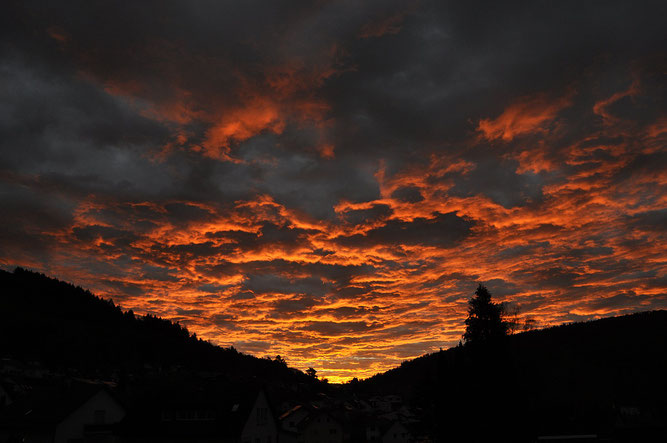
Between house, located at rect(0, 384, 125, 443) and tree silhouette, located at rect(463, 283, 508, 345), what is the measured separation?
3965 cm

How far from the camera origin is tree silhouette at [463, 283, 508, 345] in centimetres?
4238

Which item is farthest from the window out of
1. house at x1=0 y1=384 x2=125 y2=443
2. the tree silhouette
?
the tree silhouette

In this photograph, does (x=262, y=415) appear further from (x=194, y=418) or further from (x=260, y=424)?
(x=194, y=418)

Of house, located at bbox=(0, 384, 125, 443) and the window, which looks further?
the window

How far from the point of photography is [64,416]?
53.0 meters

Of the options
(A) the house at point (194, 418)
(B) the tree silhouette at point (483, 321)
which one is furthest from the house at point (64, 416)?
(B) the tree silhouette at point (483, 321)

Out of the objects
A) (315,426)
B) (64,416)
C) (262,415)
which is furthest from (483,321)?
(315,426)

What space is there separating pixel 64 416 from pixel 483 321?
4833cm

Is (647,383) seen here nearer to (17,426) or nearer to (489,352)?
(489,352)

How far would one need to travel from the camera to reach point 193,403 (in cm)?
4991

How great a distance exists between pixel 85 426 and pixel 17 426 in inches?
280

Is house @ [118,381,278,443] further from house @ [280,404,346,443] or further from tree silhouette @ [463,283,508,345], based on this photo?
house @ [280,404,346,443]

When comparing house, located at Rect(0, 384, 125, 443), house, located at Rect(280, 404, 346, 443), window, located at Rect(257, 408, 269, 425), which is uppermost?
house, located at Rect(0, 384, 125, 443)

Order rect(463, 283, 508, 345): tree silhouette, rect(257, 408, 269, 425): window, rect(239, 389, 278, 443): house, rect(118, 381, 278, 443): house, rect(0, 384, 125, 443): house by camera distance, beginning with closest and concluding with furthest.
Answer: rect(463, 283, 508, 345): tree silhouette < rect(118, 381, 278, 443): house < rect(239, 389, 278, 443): house < rect(0, 384, 125, 443): house < rect(257, 408, 269, 425): window
